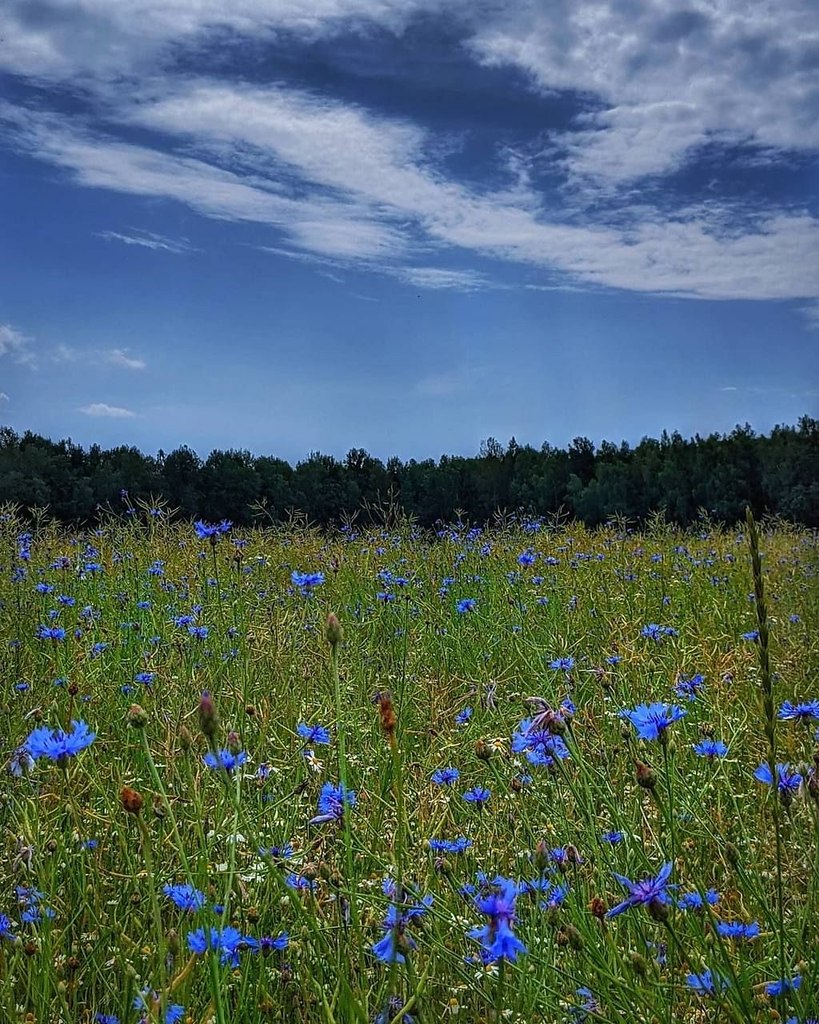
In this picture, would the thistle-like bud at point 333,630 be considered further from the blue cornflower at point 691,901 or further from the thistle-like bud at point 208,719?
the blue cornflower at point 691,901

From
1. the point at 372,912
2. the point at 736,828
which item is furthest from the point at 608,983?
the point at 736,828

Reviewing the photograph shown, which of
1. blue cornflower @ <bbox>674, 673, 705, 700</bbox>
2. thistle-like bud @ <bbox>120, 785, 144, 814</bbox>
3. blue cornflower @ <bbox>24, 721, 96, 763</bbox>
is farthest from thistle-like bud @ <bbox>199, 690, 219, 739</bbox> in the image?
blue cornflower @ <bbox>674, 673, 705, 700</bbox>

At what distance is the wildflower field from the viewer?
1399 mm

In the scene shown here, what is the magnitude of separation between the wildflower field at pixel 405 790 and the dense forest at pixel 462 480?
664 cm

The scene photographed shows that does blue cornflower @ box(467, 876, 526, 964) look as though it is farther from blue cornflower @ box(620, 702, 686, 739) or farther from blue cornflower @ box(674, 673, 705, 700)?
blue cornflower @ box(674, 673, 705, 700)

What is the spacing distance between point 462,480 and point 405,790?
42.4 feet

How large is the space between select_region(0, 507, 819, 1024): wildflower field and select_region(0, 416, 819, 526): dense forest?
261 inches

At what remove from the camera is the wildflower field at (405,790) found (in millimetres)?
1399

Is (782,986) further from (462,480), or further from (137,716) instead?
(462,480)

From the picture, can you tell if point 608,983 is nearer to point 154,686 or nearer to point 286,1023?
point 286,1023

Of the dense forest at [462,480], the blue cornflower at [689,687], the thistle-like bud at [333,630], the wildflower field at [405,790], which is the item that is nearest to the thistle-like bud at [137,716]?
the wildflower field at [405,790]

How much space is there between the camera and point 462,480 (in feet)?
50.9

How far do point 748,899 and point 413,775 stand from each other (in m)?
1.15

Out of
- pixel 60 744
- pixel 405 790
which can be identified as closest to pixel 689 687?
pixel 405 790
